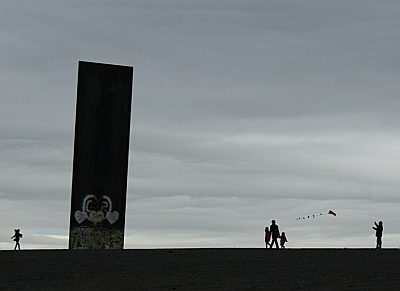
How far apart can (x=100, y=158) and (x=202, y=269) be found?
1359 centimetres

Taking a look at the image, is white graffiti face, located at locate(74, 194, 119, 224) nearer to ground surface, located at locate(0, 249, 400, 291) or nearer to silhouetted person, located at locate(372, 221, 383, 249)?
ground surface, located at locate(0, 249, 400, 291)

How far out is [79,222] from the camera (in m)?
48.8

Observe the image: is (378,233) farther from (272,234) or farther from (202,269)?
(202,269)

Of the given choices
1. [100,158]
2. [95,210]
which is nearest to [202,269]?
[95,210]

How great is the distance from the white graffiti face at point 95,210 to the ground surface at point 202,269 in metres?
5.75

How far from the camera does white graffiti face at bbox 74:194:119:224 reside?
160 ft

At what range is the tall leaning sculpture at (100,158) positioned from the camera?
4884 centimetres

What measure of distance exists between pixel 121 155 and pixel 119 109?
6.66 ft

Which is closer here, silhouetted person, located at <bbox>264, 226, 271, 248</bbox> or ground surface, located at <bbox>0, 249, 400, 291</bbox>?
ground surface, located at <bbox>0, 249, 400, 291</bbox>

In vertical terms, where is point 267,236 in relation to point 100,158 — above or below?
below

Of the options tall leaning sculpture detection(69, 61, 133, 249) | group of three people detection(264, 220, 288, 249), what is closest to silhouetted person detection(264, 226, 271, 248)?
group of three people detection(264, 220, 288, 249)

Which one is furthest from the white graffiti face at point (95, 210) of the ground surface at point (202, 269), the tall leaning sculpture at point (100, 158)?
the ground surface at point (202, 269)

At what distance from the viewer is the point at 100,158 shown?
49.2 metres

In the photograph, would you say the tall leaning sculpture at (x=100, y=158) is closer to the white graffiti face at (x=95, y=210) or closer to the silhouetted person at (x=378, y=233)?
the white graffiti face at (x=95, y=210)
